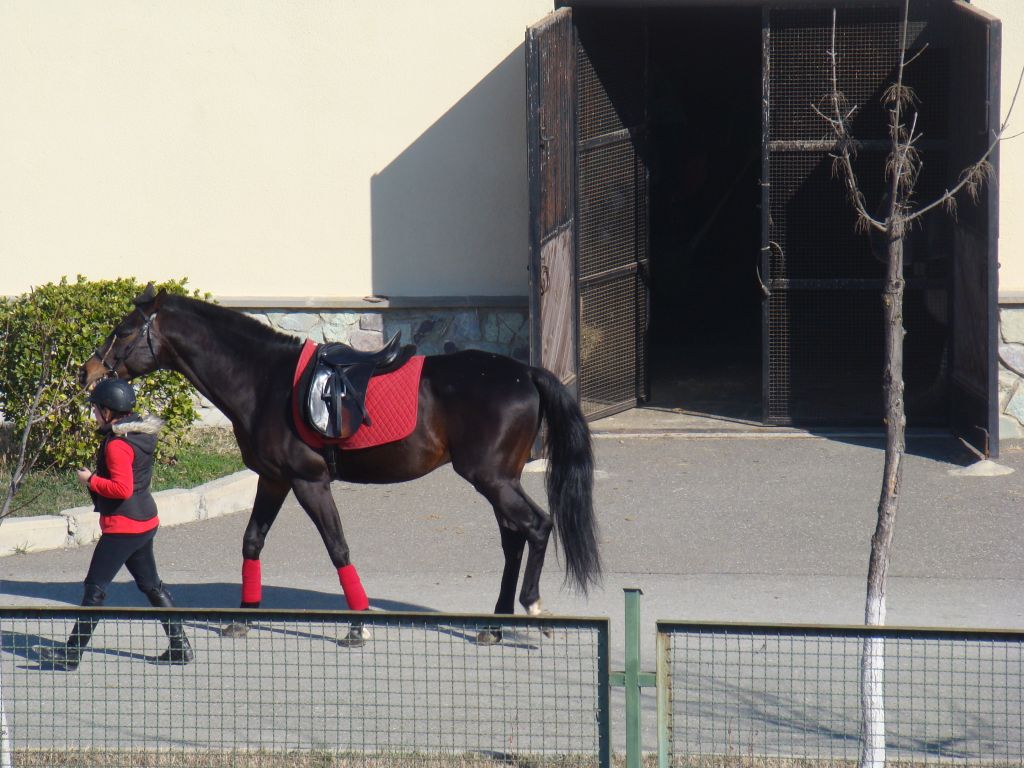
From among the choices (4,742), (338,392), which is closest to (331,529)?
(338,392)

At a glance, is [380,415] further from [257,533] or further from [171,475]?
[171,475]

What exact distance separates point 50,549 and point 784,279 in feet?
19.6

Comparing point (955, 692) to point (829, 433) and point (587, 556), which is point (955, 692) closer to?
point (587, 556)

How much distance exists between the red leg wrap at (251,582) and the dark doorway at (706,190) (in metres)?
7.63

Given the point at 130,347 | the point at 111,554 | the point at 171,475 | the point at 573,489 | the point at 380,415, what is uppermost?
the point at 130,347

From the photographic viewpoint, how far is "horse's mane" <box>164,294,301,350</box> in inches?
270

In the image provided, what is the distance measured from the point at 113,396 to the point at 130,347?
0.46 meters

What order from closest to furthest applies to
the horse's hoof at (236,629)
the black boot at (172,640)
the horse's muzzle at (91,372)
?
the black boot at (172,640) → the horse's hoof at (236,629) → the horse's muzzle at (91,372)

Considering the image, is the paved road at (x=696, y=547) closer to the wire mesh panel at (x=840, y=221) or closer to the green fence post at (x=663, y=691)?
the wire mesh panel at (x=840, y=221)

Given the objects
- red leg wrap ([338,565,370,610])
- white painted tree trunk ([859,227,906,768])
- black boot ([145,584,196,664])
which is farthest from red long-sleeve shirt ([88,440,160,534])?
white painted tree trunk ([859,227,906,768])

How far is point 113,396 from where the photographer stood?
6355 millimetres

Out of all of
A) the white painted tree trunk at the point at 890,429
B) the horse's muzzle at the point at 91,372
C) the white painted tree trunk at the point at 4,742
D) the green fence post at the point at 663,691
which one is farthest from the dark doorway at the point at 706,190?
the white painted tree trunk at the point at 4,742

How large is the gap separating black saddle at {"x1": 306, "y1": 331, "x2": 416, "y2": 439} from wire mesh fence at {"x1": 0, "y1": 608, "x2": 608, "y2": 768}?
1069 mm

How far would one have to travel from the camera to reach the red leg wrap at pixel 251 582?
22.6 feet
